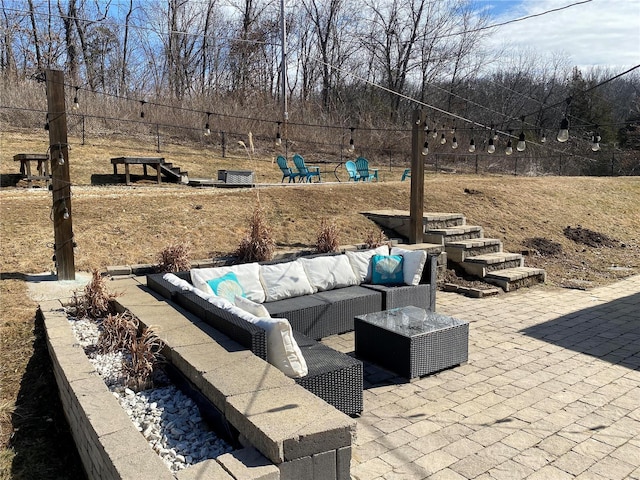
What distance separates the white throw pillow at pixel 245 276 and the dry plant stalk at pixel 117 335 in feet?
3.47

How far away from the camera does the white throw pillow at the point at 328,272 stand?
5.61m

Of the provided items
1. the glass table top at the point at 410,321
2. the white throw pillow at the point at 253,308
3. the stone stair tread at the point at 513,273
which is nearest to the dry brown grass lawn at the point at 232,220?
the stone stair tread at the point at 513,273

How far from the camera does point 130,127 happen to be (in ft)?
63.7

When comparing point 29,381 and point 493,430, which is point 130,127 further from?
point 493,430

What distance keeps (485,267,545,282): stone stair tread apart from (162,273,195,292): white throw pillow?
15.3 feet

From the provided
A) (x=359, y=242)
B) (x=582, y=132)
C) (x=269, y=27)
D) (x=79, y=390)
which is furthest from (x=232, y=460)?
(x=582, y=132)

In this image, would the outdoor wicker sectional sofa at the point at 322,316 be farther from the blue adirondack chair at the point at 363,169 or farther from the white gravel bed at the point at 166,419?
the blue adirondack chair at the point at 363,169

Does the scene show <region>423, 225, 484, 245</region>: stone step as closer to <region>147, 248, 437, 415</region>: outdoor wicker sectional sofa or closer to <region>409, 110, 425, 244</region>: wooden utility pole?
<region>409, 110, 425, 244</region>: wooden utility pole

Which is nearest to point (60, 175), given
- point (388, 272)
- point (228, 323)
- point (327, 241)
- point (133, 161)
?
point (327, 241)

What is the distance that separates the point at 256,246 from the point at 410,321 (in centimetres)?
280

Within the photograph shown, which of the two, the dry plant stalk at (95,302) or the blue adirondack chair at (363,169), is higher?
the blue adirondack chair at (363,169)

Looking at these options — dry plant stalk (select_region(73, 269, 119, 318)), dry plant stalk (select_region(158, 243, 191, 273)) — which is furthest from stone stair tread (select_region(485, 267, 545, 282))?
dry plant stalk (select_region(73, 269, 119, 318))

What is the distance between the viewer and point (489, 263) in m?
7.70

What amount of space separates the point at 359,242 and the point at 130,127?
1431 centimetres
